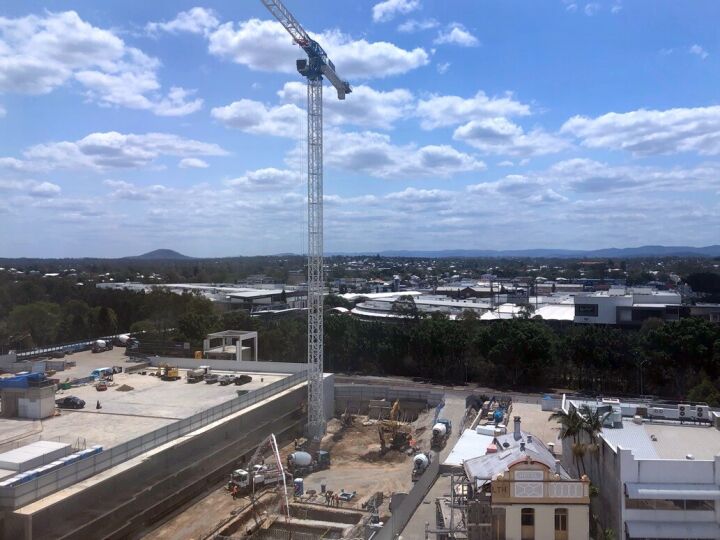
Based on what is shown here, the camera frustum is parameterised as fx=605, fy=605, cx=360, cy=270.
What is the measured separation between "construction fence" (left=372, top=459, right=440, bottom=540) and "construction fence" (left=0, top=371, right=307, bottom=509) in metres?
10.6

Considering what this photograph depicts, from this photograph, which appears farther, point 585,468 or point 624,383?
point 624,383

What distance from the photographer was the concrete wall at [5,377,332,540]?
64.7ft

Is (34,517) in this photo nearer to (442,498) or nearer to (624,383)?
(442,498)

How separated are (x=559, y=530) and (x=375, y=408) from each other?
89.1ft

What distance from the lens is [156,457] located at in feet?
80.9

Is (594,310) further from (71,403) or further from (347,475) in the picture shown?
(71,403)

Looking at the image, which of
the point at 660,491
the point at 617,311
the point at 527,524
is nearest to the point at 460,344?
the point at 617,311

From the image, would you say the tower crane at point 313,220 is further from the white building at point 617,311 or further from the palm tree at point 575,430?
the white building at point 617,311

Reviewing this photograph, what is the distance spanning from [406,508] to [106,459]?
11406mm

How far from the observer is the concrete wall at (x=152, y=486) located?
19.7 m

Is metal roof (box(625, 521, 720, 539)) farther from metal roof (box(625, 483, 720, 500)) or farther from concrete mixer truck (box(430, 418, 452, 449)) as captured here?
concrete mixer truck (box(430, 418, 452, 449))

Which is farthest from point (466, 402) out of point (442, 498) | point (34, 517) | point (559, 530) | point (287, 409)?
point (34, 517)

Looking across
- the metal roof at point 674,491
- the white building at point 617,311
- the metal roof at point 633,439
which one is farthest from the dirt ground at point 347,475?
the white building at point 617,311

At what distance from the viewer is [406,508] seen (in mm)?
19953
